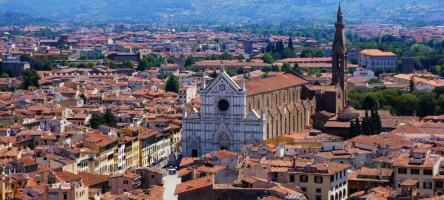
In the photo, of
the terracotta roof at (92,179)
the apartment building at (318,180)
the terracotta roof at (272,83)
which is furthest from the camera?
the terracotta roof at (272,83)

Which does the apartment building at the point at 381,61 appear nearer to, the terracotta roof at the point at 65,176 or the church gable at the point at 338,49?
the church gable at the point at 338,49

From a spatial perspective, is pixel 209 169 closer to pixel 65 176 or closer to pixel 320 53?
pixel 65 176

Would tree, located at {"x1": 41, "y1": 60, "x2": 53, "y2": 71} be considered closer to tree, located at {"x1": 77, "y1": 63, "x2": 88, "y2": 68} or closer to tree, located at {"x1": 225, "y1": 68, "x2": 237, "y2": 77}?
tree, located at {"x1": 77, "y1": 63, "x2": 88, "y2": 68}

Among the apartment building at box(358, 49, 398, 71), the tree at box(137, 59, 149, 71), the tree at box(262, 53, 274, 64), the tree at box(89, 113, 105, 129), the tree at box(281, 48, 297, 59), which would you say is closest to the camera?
the tree at box(89, 113, 105, 129)

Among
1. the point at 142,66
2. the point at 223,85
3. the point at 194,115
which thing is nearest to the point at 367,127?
the point at 223,85

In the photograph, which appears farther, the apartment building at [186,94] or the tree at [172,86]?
the tree at [172,86]

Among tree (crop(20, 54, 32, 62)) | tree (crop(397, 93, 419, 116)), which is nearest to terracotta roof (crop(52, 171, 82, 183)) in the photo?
tree (crop(397, 93, 419, 116))

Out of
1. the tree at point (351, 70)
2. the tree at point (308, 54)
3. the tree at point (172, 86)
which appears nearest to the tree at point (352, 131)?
the tree at point (172, 86)
